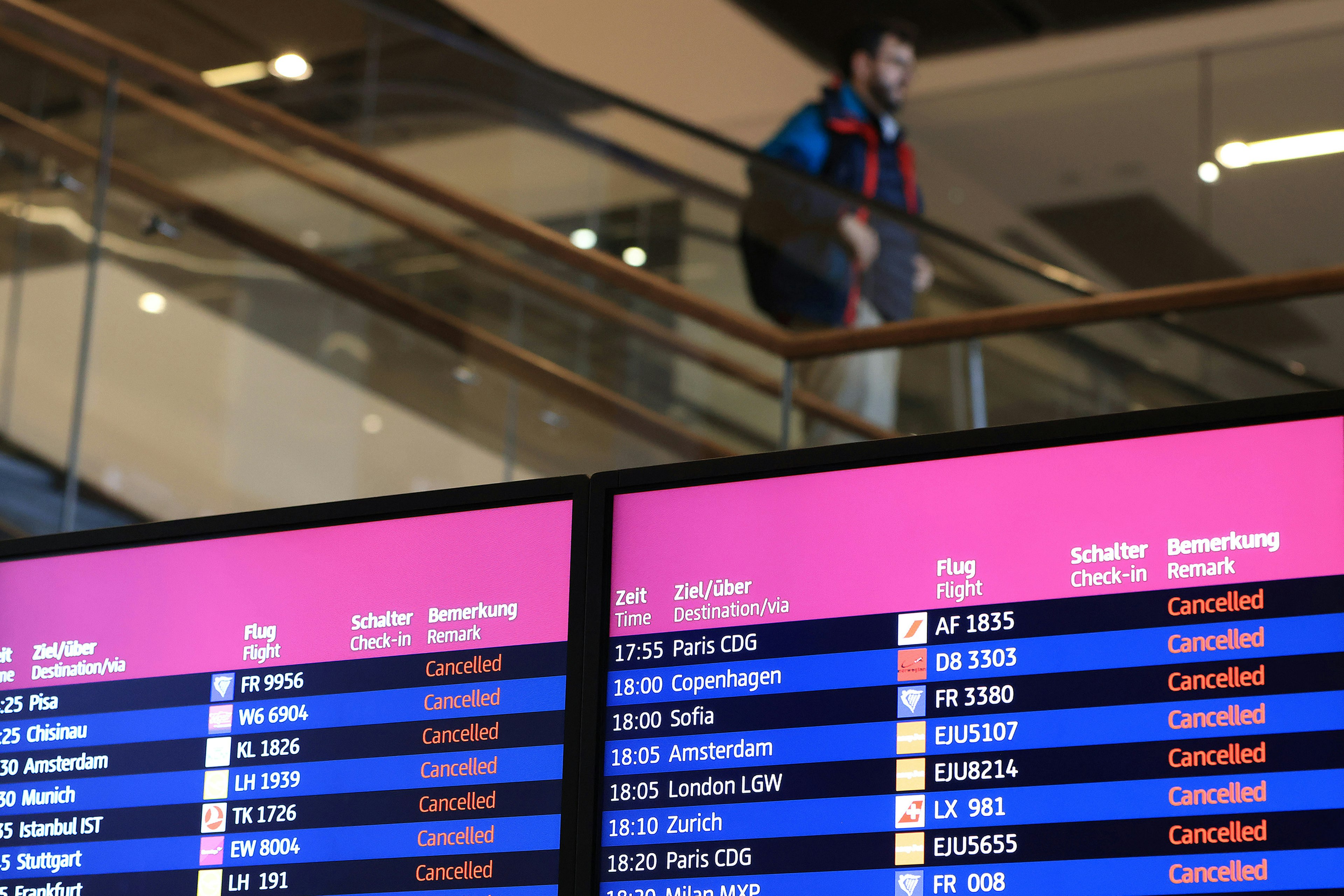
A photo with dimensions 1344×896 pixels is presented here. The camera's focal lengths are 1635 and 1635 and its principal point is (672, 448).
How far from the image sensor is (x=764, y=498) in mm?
1736

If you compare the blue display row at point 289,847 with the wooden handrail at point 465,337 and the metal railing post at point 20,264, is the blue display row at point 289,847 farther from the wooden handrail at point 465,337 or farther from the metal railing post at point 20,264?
the wooden handrail at point 465,337

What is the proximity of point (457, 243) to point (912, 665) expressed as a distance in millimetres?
3121

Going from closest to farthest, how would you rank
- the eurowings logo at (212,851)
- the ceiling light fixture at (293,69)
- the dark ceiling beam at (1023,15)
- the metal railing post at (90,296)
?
the eurowings logo at (212,851) → the metal railing post at (90,296) → the ceiling light fixture at (293,69) → the dark ceiling beam at (1023,15)

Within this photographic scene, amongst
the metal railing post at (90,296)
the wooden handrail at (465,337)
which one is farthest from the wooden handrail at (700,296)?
the wooden handrail at (465,337)

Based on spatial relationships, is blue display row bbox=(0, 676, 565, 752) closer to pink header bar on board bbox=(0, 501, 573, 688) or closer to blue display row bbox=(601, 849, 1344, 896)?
pink header bar on board bbox=(0, 501, 573, 688)

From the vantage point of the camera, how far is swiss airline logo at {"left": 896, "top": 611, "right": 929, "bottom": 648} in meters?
1.63

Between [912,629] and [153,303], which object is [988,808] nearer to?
[912,629]

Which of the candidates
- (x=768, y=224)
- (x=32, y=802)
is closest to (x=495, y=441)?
(x=768, y=224)

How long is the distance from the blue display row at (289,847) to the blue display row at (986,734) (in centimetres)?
13

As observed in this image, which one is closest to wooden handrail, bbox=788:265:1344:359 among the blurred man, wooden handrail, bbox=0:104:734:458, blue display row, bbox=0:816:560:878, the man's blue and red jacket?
the blurred man

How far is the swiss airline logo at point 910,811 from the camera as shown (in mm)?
1575

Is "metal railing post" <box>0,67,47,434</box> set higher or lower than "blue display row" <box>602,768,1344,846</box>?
higher

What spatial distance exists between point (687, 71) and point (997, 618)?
701 cm

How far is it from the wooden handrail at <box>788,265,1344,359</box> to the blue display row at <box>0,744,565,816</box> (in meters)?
2.22
